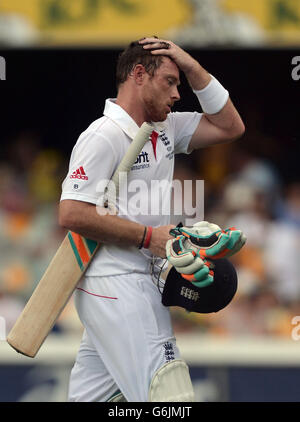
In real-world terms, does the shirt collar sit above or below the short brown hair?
below

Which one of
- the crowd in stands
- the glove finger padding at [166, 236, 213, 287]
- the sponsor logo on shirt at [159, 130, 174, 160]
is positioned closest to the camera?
the glove finger padding at [166, 236, 213, 287]

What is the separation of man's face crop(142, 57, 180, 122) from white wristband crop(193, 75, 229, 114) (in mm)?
186

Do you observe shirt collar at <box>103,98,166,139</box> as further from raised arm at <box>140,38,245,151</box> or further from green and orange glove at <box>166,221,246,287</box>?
green and orange glove at <box>166,221,246,287</box>

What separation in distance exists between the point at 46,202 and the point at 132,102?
14.6ft

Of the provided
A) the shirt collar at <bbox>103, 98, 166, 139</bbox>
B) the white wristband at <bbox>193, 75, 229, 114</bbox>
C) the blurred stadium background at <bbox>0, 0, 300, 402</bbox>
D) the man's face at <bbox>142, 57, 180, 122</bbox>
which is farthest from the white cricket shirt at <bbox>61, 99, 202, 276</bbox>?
the blurred stadium background at <bbox>0, 0, 300, 402</bbox>

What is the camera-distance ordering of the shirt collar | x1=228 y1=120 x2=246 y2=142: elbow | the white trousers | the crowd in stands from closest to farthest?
the white trousers, the shirt collar, x1=228 y1=120 x2=246 y2=142: elbow, the crowd in stands

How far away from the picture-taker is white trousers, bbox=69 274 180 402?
3318 mm

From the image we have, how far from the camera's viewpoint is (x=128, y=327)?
335 centimetres

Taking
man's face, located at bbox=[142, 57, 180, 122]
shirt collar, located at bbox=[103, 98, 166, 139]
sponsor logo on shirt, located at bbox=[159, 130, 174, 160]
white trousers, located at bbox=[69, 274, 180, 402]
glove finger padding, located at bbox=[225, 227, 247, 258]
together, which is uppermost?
man's face, located at bbox=[142, 57, 180, 122]

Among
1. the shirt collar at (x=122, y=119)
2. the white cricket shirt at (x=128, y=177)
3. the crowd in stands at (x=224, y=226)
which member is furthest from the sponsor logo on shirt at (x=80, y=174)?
the crowd in stands at (x=224, y=226)

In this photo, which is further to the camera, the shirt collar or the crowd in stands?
the crowd in stands

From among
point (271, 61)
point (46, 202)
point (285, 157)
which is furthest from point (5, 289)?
point (271, 61)

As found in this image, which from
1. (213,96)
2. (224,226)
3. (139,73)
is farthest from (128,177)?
(224,226)

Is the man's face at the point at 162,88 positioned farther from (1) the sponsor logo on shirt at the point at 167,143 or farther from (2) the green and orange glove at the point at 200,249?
(2) the green and orange glove at the point at 200,249
